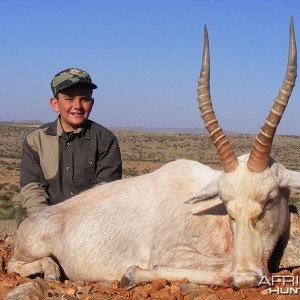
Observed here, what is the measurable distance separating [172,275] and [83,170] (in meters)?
2.85

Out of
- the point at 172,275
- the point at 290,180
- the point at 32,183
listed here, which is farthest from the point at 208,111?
the point at 32,183

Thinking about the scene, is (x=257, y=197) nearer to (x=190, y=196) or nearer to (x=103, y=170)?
(x=190, y=196)

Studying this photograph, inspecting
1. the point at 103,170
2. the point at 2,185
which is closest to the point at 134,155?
the point at 2,185

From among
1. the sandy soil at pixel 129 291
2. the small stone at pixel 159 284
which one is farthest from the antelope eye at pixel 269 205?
the small stone at pixel 159 284

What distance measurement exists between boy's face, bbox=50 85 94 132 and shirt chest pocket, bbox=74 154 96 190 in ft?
1.51

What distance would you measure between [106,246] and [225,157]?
6.28 ft

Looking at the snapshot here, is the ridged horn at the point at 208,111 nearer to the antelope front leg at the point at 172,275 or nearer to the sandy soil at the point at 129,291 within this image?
the antelope front leg at the point at 172,275

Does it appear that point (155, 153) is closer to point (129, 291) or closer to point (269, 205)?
point (129, 291)

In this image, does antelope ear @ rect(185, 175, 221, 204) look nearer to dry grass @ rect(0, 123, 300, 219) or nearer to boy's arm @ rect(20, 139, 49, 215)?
boy's arm @ rect(20, 139, 49, 215)

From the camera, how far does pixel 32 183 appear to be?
25.0ft

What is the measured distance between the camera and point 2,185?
3859 cm

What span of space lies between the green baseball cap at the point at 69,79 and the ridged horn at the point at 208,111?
103 inches

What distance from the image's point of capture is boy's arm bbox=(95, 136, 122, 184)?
7.85 m

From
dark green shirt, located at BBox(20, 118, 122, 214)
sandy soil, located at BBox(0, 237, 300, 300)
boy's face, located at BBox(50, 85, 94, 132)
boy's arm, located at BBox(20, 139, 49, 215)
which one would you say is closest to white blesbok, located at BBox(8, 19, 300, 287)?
sandy soil, located at BBox(0, 237, 300, 300)
